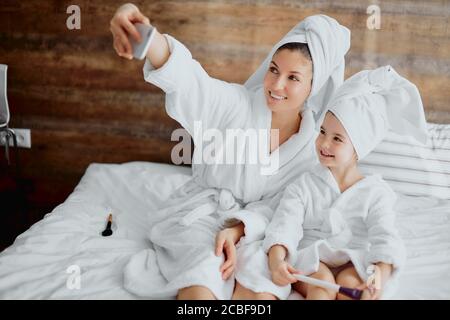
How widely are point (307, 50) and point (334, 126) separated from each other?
22 cm

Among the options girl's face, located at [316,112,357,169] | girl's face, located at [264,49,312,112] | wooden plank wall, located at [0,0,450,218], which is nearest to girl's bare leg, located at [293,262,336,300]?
girl's face, located at [316,112,357,169]

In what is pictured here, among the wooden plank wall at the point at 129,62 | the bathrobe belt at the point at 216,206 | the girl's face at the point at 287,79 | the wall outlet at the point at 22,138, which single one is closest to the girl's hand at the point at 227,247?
the bathrobe belt at the point at 216,206

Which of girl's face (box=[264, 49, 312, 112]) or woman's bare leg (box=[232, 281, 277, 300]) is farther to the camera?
girl's face (box=[264, 49, 312, 112])

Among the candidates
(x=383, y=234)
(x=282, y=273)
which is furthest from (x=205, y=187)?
(x=383, y=234)

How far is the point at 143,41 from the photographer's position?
91 centimetres

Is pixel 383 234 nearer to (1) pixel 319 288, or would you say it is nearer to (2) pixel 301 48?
(1) pixel 319 288

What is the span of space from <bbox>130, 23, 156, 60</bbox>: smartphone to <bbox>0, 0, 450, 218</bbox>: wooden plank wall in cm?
90

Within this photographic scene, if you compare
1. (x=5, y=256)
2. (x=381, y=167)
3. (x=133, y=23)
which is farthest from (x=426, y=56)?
(x=5, y=256)

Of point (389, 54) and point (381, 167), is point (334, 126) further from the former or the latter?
point (389, 54)

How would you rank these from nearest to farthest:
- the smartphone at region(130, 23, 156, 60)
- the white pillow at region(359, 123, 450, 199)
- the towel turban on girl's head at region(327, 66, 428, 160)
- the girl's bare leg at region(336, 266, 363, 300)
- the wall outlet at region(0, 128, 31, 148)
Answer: the smartphone at region(130, 23, 156, 60) → the girl's bare leg at region(336, 266, 363, 300) → the towel turban on girl's head at region(327, 66, 428, 160) → the white pillow at region(359, 123, 450, 199) → the wall outlet at region(0, 128, 31, 148)

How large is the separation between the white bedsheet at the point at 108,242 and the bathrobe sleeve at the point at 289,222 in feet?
0.42

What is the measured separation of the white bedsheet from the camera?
106 cm

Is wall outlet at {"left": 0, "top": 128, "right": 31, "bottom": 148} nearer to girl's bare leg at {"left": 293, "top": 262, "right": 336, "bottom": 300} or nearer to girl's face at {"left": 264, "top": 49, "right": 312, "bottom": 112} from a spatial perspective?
girl's face at {"left": 264, "top": 49, "right": 312, "bottom": 112}

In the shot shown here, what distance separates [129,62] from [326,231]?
1.14m
